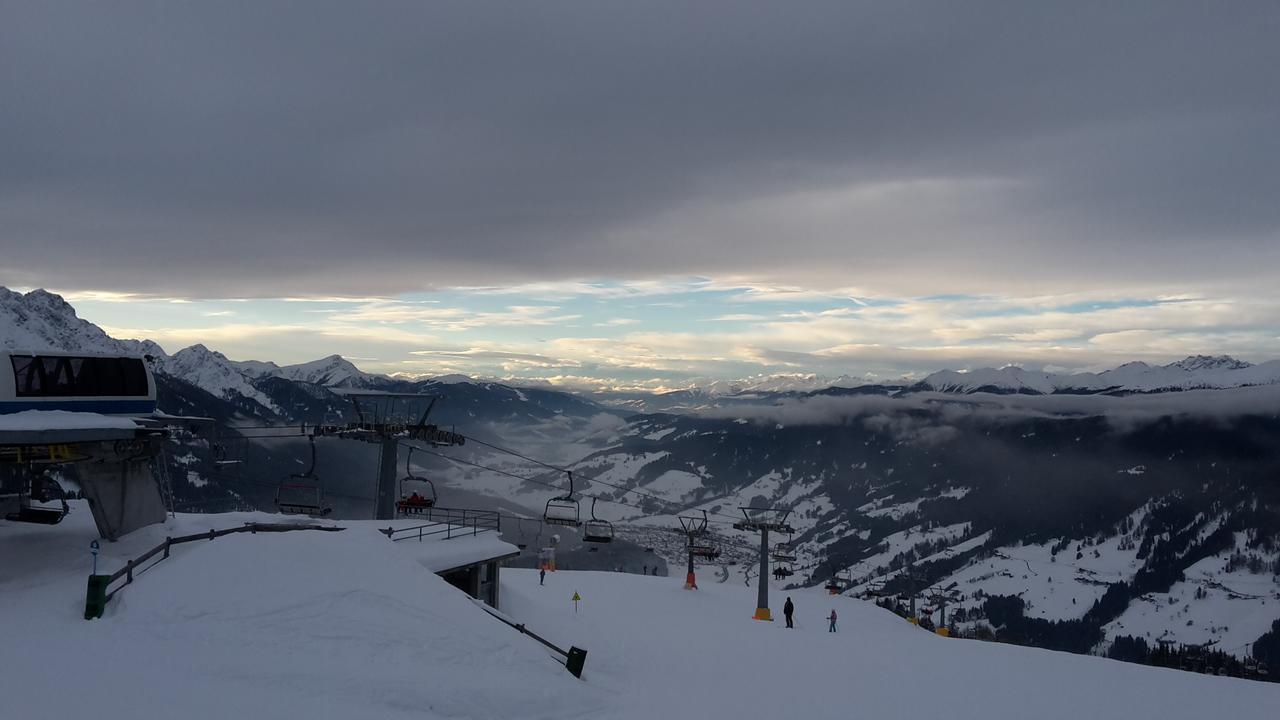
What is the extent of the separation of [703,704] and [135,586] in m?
17.5

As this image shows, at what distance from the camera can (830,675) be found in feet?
107

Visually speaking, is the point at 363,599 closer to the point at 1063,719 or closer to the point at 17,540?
the point at 17,540

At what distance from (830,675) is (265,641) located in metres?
21.3

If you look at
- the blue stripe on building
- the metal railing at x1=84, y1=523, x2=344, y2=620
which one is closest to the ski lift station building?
the metal railing at x1=84, y1=523, x2=344, y2=620

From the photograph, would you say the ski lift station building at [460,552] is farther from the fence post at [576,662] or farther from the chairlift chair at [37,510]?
the chairlift chair at [37,510]

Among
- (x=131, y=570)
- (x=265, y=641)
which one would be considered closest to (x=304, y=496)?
(x=131, y=570)

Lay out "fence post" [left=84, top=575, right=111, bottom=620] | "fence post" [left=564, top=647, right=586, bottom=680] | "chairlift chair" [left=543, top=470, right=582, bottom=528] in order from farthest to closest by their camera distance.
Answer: "chairlift chair" [left=543, top=470, right=582, bottom=528] → "fence post" [left=564, top=647, right=586, bottom=680] → "fence post" [left=84, top=575, right=111, bottom=620]

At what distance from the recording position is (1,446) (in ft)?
86.2

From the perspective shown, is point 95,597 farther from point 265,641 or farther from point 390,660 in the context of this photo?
point 390,660

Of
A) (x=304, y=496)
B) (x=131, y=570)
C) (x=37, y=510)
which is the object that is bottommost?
(x=304, y=496)

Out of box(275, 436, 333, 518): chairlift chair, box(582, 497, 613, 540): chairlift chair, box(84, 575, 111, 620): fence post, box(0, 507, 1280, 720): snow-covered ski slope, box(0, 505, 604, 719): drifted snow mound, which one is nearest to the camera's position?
box(0, 505, 604, 719): drifted snow mound

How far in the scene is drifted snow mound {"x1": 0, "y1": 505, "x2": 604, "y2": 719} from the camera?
1878 centimetres

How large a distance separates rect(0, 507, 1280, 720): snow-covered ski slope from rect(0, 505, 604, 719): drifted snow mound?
6 cm

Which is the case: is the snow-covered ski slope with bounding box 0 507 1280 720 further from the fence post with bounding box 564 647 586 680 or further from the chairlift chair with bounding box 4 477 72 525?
the chairlift chair with bounding box 4 477 72 525
